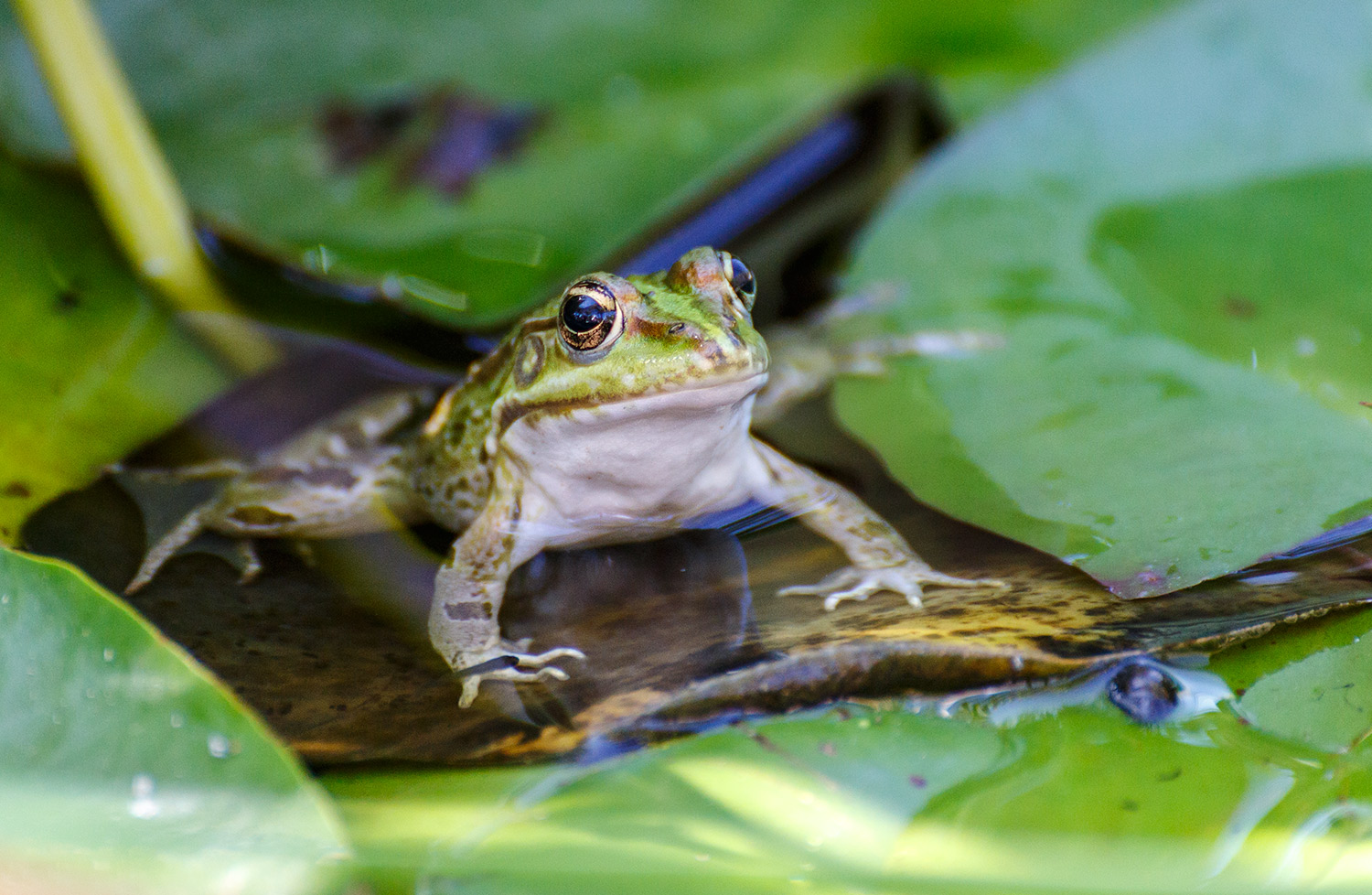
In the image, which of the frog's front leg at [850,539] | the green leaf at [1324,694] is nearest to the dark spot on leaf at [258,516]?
the frog's front leg at [850,539]

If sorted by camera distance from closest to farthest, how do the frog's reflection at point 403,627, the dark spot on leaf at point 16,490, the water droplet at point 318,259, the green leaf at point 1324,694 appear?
the green leaf at point 1324,694, the frog's reflection at point 403,627, the dark spot on leaf at point 16,490, the water droplet at point 318,259

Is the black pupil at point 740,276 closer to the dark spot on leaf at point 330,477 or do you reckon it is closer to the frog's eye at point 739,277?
the frog's eye at point 739,277

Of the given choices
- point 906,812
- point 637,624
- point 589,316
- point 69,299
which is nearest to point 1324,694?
point 906,812

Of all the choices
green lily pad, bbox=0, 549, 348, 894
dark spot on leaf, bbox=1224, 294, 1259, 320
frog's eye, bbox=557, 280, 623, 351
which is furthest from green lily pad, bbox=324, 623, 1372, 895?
dark spot on leaf, bbox=1224, 294, 1259, 320

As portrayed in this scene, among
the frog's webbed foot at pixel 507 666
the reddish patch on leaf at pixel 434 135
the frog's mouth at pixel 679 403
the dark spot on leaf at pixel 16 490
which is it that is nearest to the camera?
the frog's webbed foot at pixel 507 666

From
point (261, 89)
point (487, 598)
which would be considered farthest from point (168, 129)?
point (487, 598)

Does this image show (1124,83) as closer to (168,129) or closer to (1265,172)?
(1265,172)
